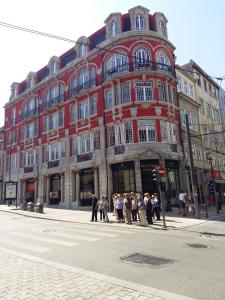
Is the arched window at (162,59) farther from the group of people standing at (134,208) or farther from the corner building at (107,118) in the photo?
the group of people standing at (134,208)

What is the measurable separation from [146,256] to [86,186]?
19.3 m

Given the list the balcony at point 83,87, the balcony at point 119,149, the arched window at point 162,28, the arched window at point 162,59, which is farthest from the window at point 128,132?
the arched window at point 162,28

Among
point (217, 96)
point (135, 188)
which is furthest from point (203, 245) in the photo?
point (217, 96)

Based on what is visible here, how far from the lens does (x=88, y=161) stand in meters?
26.2

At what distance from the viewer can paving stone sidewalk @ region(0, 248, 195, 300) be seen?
4.75 metres

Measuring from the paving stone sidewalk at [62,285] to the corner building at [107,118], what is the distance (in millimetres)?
16059

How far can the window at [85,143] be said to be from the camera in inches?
1066

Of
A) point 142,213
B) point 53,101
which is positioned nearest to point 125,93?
point 53,101

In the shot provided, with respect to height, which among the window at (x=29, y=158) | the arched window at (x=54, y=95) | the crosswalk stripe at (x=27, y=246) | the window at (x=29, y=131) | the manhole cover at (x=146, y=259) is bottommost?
the manhole cover at (x=146, y=259)

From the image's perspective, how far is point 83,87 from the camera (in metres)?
28.7

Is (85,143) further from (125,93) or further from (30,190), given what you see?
(30,190)

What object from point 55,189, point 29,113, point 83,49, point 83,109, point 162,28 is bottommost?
point 55,189

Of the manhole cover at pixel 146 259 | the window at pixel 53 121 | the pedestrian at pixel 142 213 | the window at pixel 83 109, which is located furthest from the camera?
the window at pixel 53 121

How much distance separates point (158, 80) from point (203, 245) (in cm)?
1825
